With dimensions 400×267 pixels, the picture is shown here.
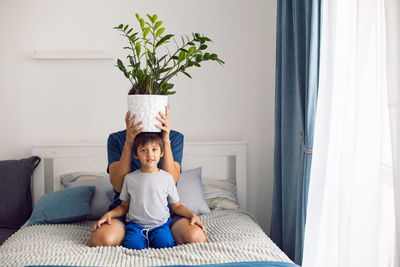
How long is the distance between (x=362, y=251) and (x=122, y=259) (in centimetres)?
95

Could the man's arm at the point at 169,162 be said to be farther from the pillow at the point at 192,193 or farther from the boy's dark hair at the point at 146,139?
the pillow at the point at 192,193

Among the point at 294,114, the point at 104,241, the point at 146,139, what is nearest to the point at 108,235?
the point at 104,241

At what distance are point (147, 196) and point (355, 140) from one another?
95 cm

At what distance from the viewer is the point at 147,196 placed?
1.82 meters

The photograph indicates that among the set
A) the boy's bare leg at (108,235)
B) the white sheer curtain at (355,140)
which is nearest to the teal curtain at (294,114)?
the white sheer curtain at (355,140)

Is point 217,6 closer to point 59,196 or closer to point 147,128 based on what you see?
point 147,128

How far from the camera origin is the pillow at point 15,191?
267 centimetres

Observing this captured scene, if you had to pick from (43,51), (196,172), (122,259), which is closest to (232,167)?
(196,172)

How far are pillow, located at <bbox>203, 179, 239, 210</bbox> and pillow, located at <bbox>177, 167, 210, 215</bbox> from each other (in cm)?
10

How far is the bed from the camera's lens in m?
1.59

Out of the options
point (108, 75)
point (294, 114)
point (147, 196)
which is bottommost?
point (147, 196)

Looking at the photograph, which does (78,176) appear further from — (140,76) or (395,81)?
(395,81)

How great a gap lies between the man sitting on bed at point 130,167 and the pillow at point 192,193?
0.36m

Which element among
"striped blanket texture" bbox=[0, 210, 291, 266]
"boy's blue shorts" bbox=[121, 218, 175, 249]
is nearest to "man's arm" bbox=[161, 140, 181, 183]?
"boy's blue shorts" bbox=[121, 218, 175, 249]
